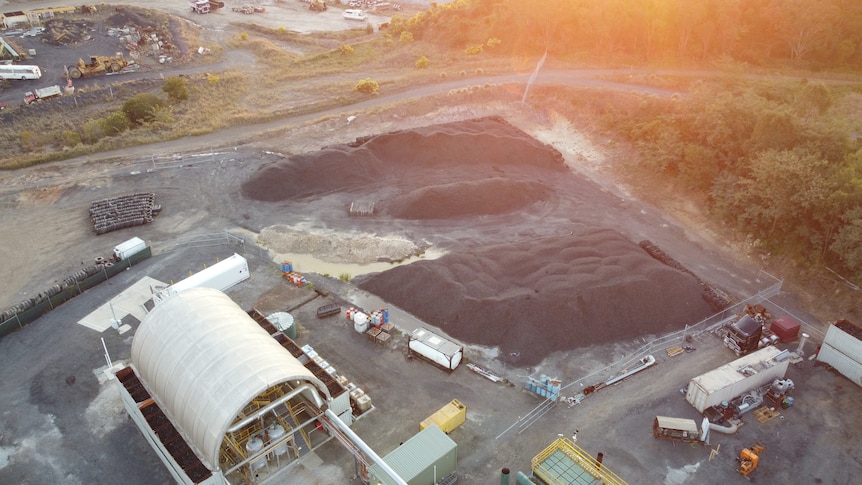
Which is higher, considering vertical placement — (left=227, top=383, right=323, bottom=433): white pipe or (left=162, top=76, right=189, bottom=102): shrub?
(left=162, top=76, right=189, bottom=102): shrub

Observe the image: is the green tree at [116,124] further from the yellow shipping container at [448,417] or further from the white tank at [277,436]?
the yellow shipping container at [448,417]

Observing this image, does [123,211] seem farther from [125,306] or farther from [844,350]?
[844,350]

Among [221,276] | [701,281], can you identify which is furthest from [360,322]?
[701,281]

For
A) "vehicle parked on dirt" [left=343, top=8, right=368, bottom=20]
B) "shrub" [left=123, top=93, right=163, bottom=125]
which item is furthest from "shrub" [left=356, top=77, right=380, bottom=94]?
"vehicle parked on dirt" [left=343, top=8, right=368, bottom=20]

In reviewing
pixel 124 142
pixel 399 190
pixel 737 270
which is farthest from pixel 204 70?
pixel 737 270

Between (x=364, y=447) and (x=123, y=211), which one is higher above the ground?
(x=123, y=211)

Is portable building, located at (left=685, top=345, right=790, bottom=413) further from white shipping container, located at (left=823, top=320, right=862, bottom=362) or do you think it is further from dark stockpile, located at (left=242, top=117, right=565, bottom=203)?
dark stockpile, located at (left=242, top=117, right=565, bottom=203)

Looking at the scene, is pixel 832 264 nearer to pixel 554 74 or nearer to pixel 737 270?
pixel 737 270

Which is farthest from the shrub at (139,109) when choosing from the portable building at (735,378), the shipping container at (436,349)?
the portable building at (735,378)
